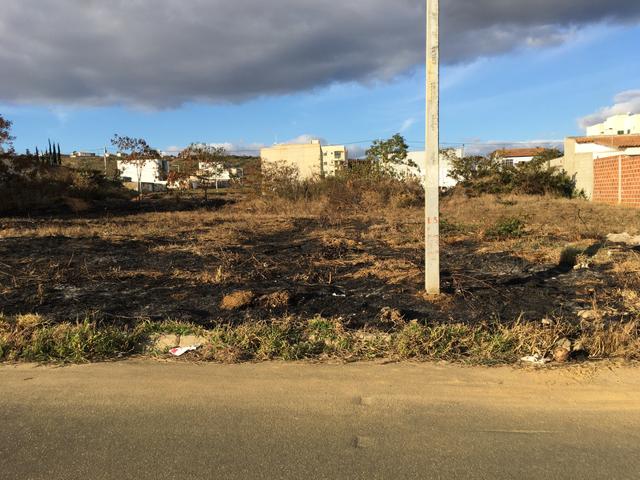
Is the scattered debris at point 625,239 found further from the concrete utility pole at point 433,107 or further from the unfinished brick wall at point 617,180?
the unfinished brick wall at point 617,180

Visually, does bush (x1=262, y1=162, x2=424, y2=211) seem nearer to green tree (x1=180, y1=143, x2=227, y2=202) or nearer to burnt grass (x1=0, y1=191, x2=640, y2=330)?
green tree (x1=180, y1=143, x2=227, y2=202)

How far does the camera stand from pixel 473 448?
10.7 ft

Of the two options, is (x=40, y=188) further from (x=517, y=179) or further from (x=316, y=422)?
(x=517, y=179)

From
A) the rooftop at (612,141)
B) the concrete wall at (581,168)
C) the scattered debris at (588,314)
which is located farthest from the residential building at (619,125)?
the scattered debris at (588,314)

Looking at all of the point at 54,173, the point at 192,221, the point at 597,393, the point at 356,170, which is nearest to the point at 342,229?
the point at 192,221

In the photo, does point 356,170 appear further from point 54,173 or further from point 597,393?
point 597,393

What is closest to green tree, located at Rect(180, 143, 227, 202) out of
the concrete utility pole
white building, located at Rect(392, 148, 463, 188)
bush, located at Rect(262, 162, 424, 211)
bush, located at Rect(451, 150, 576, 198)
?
bush, located at Rect(262, 162, 424, 211)

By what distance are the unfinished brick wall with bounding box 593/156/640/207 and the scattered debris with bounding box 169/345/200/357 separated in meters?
23.0

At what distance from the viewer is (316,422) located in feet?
12.0

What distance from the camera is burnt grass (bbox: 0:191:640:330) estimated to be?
6.03 m

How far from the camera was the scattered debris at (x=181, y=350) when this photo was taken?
5.02 meters

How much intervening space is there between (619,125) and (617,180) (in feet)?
277

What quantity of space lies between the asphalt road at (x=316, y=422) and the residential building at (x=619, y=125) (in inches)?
3946

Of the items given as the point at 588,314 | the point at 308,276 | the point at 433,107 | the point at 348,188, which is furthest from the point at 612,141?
the point at 433,107
